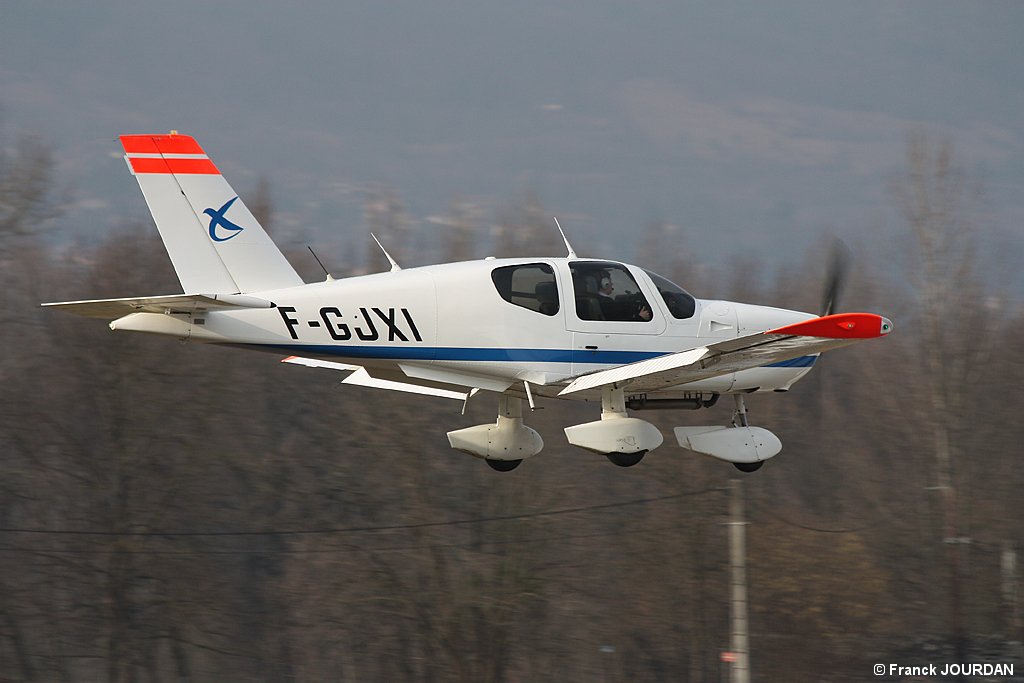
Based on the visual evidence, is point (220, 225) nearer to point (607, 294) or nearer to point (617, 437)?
point (607, 294)

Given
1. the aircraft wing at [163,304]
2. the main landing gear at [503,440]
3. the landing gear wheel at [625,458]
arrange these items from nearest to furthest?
the aircraft wing at [163,304] < the landing gear wheel at [625,458] < the main landing gear at [503,440]

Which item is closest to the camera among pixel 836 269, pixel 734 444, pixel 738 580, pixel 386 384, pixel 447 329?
pixel 447 329

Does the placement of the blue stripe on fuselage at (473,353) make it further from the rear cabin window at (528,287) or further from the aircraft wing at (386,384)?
the aircraft wing at (386,384)

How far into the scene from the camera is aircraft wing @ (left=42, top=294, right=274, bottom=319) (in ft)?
36.2

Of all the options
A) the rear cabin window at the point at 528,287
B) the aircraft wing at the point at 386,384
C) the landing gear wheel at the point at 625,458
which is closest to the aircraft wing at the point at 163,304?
the aircraft wing at the point at 386,384

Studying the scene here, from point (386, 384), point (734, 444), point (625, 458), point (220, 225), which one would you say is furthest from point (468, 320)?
point (734, 444)

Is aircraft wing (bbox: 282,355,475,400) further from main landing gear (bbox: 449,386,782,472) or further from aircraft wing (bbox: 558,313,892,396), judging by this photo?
aircraft wing (bbox: 558,313,892,396)

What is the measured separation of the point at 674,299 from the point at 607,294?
0.80 metres

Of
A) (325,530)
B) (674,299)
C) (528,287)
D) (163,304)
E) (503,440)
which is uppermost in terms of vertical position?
(325,530)

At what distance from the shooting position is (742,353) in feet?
38.4

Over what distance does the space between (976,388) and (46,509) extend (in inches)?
934

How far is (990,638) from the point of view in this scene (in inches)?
1231

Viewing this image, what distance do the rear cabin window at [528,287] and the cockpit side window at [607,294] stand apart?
Result: 25 cm

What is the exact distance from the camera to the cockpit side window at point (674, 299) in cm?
1313
